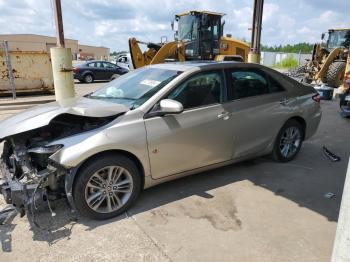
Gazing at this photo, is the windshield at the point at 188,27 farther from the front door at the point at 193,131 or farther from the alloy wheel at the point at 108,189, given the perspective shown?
the alloy wheel at the point at 108,189

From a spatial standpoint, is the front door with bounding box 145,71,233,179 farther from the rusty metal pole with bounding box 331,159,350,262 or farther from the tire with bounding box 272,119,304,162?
the rusty metal pole with bounding box 331,159,350,262

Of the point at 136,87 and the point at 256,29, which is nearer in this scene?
the point at 136,87

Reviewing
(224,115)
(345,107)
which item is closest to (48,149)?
(224,115)

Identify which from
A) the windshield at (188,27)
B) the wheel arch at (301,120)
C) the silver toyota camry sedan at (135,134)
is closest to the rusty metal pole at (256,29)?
the windshield at (188,27)

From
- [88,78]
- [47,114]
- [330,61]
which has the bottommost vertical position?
[88,78]

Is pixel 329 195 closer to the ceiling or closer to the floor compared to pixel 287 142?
closer to the floor

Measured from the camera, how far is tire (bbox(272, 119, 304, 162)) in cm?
505

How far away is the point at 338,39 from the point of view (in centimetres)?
1664

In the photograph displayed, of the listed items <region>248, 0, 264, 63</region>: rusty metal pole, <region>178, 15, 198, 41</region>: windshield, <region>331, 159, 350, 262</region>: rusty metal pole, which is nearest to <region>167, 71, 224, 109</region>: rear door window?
<region>331, 159, 350, 262</region>: rusty metal pole

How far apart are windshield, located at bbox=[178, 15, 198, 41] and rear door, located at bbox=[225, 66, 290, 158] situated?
9.28m

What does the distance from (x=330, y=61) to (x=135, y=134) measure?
45.4 feet

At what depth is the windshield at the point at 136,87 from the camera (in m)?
3.87


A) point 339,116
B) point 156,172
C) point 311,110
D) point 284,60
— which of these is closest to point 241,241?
point 156,172

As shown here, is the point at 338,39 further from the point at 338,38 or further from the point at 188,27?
the point at 188,27
